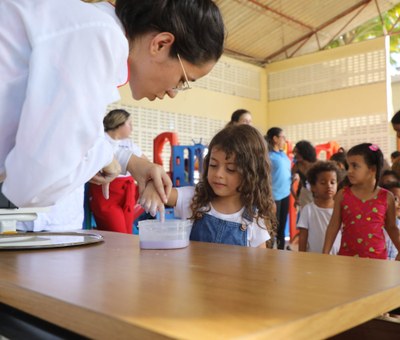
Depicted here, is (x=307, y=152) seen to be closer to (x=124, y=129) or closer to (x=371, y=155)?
(x=371, y=155)

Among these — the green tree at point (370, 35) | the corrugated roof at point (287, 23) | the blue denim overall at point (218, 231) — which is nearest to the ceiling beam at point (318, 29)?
the corrugated roof at point (287, 23)

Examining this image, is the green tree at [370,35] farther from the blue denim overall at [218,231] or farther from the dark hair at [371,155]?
the blue denim overall at [218,231]

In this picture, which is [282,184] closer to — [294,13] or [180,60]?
[180,60]

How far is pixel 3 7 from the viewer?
74cm

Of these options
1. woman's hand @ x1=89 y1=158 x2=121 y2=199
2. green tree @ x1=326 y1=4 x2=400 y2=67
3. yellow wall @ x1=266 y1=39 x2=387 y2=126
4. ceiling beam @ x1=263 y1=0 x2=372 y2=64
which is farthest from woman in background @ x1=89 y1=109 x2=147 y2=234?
green tree @ x1=326 y1=4 x2=400 y2=67

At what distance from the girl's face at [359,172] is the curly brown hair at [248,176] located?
0.84 meters

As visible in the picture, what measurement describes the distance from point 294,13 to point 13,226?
7.55 meters

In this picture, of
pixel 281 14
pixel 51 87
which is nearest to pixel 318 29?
pixel 281 14

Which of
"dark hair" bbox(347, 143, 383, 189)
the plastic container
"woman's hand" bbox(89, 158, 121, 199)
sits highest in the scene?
"dark hair" bbox(347, 143, 383, 189)

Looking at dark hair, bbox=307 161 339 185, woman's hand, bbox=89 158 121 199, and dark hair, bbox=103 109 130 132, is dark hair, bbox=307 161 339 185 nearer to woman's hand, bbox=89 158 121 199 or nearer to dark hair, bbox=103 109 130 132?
dark hair, bbox=103 109 130 132

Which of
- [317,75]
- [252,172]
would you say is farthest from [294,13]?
[252,172]

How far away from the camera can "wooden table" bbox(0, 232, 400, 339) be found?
455mm

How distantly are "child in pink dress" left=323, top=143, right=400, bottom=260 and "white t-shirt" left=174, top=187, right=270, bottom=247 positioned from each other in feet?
2.84

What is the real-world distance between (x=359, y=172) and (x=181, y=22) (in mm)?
1923
